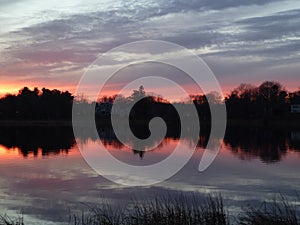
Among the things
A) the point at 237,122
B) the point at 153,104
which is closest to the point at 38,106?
the point at 153,104

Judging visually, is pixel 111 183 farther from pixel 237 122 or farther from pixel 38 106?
pixel 38 106

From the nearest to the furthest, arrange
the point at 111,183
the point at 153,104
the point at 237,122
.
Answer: the point at 111,183, the point at 237,122, the point at 153,104

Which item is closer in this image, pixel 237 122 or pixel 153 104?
pixel 237 122

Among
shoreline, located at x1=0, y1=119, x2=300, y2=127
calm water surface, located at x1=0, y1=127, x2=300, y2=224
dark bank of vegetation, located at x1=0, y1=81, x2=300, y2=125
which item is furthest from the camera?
dark bank of vegetation, located at x1=0, y1=81, x2=300, y2=125

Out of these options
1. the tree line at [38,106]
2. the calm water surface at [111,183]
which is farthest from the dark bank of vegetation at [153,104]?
the calm water surface at [111,183]

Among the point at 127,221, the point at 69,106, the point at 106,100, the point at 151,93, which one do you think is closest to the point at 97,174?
the point at 127,221

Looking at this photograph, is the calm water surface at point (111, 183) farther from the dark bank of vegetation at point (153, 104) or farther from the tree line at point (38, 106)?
the tree line at point (38, 106)

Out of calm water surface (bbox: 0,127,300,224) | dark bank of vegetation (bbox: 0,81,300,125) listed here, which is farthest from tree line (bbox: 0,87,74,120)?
calm water surface (bbox: 0,127,300,224)

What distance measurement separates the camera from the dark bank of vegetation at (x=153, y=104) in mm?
87225

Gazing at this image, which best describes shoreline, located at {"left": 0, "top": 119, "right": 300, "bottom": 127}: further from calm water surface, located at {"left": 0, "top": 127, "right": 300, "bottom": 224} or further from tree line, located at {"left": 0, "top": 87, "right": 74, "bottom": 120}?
calm water surface, located at {"left": 0, "top": 127, "right": 300, "bottom": 224}

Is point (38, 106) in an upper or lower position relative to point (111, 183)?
upper

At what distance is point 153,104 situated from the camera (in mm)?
95125

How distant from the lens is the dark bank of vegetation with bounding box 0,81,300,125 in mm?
87225

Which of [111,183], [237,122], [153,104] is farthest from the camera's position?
[153,104]
